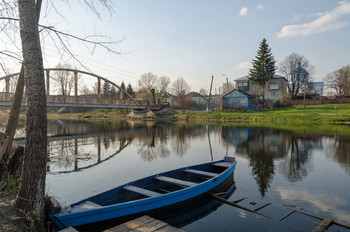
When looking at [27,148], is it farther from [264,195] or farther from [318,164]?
[318,164]

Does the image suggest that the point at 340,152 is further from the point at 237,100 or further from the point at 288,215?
the point at 237,100

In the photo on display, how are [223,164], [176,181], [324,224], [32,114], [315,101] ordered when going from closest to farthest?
[32,114] < [324,224] < [176,181] < [223,164] < [315,101]

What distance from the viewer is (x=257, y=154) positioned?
16.7 metres

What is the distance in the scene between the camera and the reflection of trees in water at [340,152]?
45.7 ft

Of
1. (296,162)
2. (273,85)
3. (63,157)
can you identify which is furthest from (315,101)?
(63,157)

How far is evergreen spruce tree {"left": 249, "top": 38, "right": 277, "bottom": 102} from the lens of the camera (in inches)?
2219

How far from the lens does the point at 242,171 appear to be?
12336 mm

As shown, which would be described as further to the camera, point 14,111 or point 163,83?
point 163,83

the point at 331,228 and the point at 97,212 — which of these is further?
the point at 331,228

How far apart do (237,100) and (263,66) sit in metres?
9.81

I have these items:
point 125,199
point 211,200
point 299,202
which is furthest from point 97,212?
point 299,202

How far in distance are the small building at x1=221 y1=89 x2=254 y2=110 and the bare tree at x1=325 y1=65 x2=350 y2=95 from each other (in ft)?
81.7

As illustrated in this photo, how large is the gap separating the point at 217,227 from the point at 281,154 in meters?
11.5


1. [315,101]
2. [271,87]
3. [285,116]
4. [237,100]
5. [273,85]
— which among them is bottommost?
[285,116]
